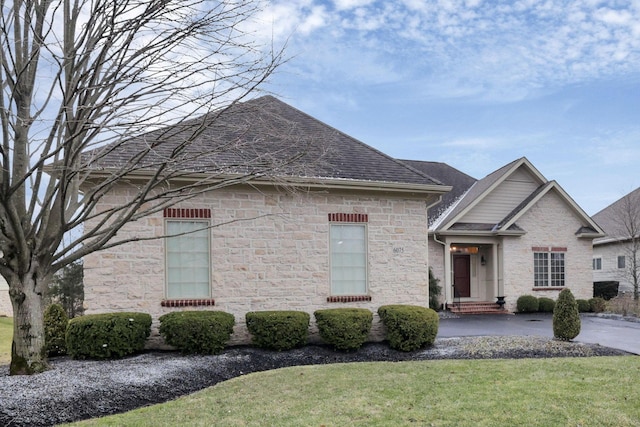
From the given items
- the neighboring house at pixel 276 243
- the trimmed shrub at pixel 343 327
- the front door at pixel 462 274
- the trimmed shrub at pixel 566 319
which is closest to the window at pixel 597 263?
the front door at pixel 462 274

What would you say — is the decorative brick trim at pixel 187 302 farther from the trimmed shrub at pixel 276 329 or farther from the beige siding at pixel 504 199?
the beige siding at pixel 504 199

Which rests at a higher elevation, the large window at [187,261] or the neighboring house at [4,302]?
the large window at [187,261]

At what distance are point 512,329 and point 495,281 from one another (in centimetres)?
664

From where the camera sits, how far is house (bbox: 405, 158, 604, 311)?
20.2 m

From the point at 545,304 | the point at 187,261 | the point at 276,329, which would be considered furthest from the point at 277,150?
the point at 545,304

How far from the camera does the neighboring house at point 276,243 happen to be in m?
9.98

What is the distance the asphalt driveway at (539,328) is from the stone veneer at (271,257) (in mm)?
2698

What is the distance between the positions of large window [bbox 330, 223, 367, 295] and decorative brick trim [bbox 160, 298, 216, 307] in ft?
9.60

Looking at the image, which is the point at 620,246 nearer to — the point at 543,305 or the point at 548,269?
the point at 548,269

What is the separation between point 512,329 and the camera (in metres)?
14.2

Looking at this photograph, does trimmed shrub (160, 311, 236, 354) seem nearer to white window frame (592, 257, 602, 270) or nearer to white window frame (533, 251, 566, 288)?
white window frame (533, 251, 566, 288)

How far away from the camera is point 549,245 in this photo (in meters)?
20.9

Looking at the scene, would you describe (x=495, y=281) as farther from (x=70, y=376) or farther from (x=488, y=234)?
(x=70, y=376)

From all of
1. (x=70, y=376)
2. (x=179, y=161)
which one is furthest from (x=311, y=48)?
(x=70, y=376)
